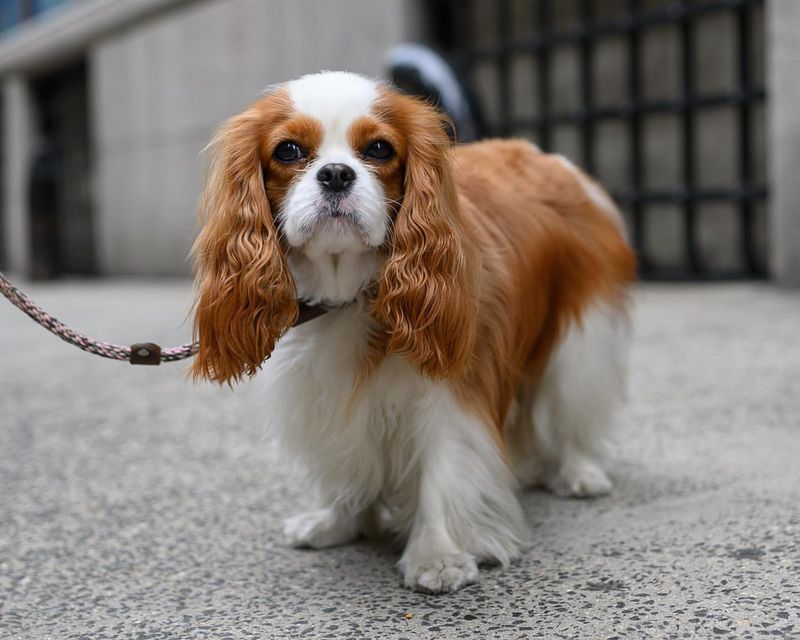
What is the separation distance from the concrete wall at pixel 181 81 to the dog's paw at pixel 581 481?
788 centimetres

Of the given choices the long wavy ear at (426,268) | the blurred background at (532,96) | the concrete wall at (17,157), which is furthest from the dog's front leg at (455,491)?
the concrete wall at (17,157)

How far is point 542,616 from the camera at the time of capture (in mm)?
2311

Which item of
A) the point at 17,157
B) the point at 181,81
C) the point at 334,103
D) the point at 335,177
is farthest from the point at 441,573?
the point at 17,157

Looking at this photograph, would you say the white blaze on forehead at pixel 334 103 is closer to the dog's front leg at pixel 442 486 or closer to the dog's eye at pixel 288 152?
the dog's eye at pixel 288 152

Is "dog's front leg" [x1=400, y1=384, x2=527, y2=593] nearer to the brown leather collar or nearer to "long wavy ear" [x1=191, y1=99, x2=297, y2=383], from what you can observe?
the brown leather collar

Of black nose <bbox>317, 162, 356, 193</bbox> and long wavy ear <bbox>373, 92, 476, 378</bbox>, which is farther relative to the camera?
long wavy ear <bbox>373, 92, 476, 378</bbox>

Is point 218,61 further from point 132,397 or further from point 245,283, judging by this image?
point 245,283

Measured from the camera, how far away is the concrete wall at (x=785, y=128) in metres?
7.46

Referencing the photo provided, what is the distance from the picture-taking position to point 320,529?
2945mm

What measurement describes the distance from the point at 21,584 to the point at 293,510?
88 centimetres

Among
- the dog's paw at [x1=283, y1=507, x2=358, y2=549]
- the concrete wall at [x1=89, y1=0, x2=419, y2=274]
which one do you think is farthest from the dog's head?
the concrete wall at [x1=89, y1=0, x2=419, y2=274]

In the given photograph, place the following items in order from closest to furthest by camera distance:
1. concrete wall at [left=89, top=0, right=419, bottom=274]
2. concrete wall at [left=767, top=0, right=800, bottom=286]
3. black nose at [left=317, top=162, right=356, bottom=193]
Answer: black nose at [left=317, top=162, right=356, bottom=193]
concrete wall at [left=767, top=0, right=800, bottom=286]
concrete wall at [left=89, top=0, right=419, bottom=274]

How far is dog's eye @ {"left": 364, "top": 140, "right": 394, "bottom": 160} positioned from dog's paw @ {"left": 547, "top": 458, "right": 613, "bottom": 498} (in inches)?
53.0

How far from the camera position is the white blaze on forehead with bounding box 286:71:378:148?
2.40m
